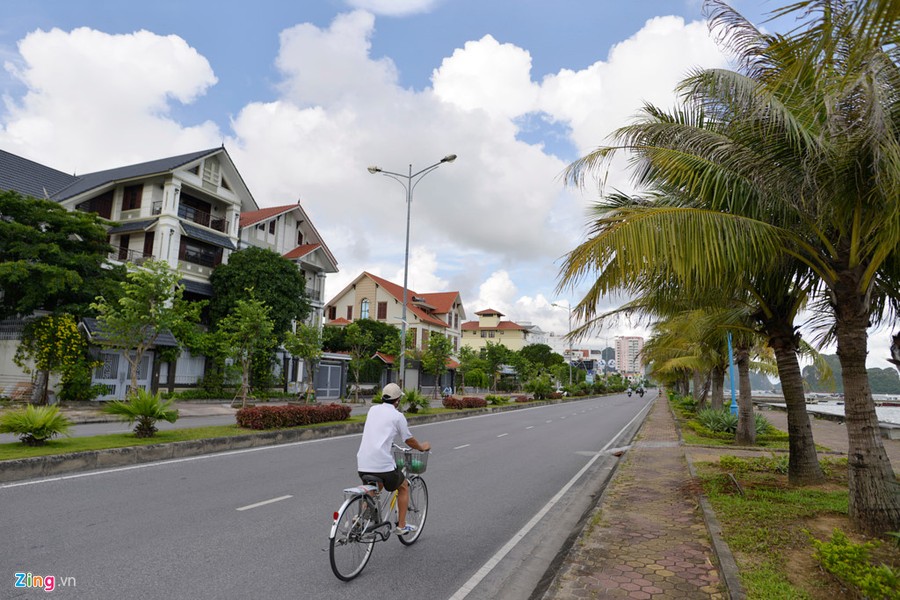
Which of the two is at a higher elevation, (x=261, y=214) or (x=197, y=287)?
(x=261, y=214)

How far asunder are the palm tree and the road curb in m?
9.06

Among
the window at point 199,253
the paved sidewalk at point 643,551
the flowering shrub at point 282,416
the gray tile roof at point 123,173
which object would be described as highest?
the gray tile roof at point 123,173

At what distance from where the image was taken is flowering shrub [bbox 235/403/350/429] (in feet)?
49.4

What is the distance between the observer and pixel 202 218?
3397cm

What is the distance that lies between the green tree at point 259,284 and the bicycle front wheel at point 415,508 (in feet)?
87.5

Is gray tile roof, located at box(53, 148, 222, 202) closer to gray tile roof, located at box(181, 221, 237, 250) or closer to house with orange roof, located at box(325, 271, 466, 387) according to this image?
gray tile roof, located at box(181, 221, 237, 250)

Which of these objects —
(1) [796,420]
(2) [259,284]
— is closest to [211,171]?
(2) [259,284]

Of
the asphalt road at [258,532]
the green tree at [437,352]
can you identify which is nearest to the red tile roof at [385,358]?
the green tree at [437,352]

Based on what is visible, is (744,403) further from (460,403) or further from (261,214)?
(261,214)

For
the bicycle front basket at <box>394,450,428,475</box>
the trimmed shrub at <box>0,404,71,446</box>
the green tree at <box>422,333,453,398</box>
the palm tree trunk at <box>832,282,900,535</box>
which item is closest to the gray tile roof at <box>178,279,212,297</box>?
the green tree at <box>422,333,453,398</box>

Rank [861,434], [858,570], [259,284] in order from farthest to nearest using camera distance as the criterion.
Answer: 1. [259,284]
2. [861,434]
3. [858,570]

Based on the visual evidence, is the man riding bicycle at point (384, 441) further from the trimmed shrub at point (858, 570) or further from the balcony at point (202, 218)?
the balcony at point (202, 218)

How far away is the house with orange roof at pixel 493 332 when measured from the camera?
96.6 metres

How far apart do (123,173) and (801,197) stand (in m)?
37.3
